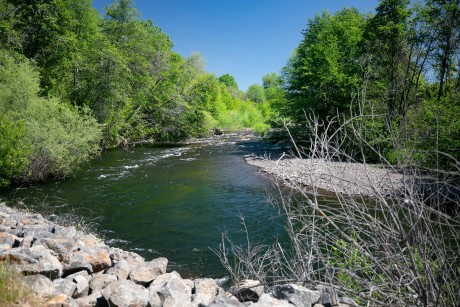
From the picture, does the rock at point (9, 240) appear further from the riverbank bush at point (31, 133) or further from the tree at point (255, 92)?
the tree at point (255, 92)

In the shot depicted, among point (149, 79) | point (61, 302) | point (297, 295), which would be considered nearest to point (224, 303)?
point (297, 295)

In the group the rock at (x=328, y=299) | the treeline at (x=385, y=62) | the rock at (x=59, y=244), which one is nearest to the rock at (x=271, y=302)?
Answer: the rock at (x=328, y=299)

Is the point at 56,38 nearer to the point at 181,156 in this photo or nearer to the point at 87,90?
the point at 87,90

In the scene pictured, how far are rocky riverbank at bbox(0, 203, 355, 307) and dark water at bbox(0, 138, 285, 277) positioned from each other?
1.45m

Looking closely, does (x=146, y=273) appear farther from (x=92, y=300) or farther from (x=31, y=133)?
(x=31, y=133)

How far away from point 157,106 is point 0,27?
51.1 ft

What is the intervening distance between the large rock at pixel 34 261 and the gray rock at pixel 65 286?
0.19 metres

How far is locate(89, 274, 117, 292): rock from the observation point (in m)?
4.25

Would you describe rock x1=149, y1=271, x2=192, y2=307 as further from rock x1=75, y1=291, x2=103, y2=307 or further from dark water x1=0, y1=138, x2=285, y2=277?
dark water x1=0, y1=138, x2=285, y2=277

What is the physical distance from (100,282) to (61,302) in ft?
3.21

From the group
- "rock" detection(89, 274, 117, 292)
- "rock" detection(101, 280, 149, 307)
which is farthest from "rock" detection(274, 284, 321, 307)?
"rock" detection(89, 274, 117, 292)

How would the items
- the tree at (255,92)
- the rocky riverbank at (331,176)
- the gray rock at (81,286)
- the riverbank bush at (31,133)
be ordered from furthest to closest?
the tree at (255,92), the riverbank bush at (31,133), the gray rock at (81,286), the rocky riverbank at (331,176)

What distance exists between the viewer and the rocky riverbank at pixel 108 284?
10.2 feet

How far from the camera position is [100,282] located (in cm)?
433
